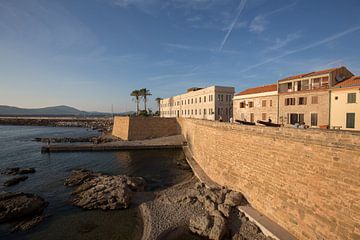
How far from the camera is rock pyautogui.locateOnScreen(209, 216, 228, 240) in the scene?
10.7 metres

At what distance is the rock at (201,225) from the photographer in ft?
36.8

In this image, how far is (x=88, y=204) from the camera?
1452cm

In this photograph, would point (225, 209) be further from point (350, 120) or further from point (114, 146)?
point (114, 146)

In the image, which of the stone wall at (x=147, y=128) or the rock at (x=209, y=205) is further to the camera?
the stone wall at (x=147, y=128)

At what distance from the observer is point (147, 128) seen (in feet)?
139

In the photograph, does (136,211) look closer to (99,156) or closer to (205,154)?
(205,154)

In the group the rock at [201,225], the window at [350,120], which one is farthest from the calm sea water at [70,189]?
the window at [350,120]

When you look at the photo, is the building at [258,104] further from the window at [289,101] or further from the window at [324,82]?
the window at [324,82]

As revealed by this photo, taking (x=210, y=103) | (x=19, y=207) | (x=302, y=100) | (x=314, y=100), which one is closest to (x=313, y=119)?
(x=314, y=100)

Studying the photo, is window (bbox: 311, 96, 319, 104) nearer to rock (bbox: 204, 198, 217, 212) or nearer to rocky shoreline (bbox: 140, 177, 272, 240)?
rocky shoreline (bbox: 140, 177, 272, 240)

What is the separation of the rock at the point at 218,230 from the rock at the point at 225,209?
89cm

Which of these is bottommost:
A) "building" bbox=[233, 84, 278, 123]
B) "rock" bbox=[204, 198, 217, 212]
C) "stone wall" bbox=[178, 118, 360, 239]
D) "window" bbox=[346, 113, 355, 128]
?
"rock" bbox=[204, 198, 217, 212]

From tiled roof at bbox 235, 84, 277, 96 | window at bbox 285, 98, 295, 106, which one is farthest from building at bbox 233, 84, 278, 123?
window at bbox 285, 98, 295, 106

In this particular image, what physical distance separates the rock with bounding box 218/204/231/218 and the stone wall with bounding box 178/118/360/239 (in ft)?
6.29
